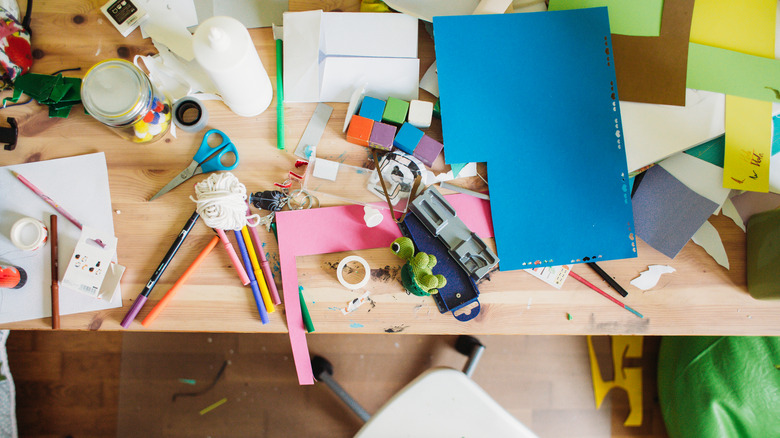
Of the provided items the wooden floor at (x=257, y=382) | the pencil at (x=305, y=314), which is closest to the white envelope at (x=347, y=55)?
the pencil at (x=305, y=314)

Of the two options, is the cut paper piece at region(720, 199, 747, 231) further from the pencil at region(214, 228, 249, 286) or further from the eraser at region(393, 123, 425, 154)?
the pencil at region(214, 228, 249, 286)

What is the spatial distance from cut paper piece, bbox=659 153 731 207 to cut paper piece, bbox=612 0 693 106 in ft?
0.36

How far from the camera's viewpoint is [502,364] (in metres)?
1.40

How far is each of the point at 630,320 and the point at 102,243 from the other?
1.01 m

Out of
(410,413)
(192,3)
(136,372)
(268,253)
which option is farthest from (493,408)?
(136,372)

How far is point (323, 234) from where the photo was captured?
2.50 ft

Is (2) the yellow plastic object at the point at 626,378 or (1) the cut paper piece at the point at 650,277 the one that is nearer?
(1) the cut paper piece at the point at 650,277

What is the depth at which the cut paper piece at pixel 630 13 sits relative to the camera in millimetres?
789

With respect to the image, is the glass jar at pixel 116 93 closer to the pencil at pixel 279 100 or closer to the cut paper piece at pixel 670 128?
the pencil at pixel 279 100

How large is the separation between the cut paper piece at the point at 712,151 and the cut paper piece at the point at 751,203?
0.27 ft

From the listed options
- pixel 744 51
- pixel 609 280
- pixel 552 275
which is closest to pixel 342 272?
pixel 552 275

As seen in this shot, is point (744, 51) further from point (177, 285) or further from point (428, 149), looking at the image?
point (177, 285)

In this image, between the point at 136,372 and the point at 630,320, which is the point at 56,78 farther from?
the point at 630,320

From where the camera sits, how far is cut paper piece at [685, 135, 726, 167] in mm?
785
